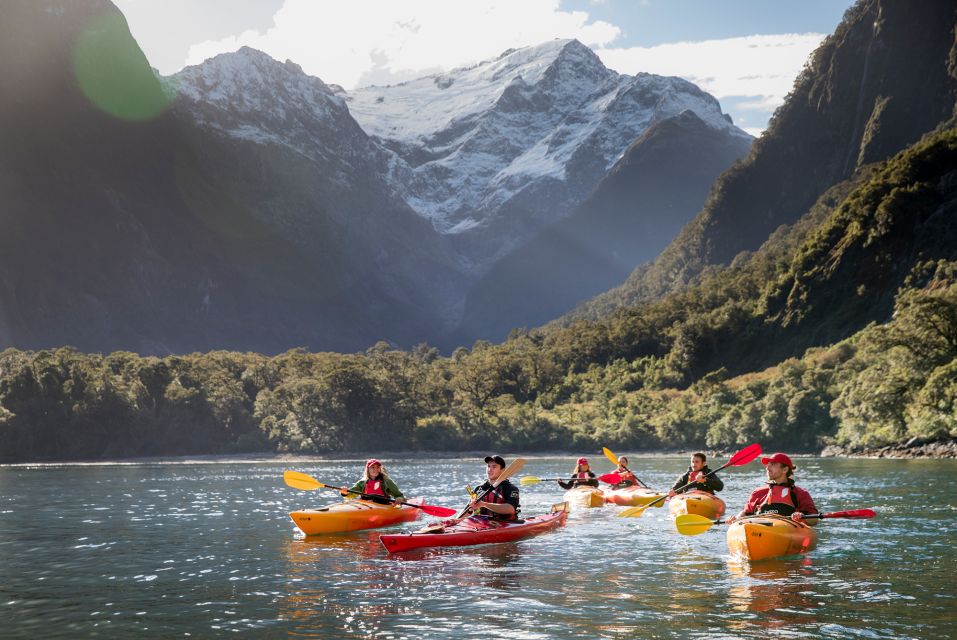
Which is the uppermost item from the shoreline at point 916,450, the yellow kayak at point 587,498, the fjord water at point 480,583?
the shoreline at point 916,450

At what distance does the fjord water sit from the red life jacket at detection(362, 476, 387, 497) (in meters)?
1.55

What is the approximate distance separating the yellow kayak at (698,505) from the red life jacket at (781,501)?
5.53 m

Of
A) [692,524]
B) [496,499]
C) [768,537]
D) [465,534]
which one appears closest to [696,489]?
[496,499]

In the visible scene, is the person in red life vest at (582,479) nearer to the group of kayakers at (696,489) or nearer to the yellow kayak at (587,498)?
the yellow kayak at (587,498)

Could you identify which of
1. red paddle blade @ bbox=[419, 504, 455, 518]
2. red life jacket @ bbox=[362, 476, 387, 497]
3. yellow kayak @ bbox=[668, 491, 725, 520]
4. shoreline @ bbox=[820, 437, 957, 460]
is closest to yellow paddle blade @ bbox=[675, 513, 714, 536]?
yellow kayak @ bbox=[668, 491, 725, 520]

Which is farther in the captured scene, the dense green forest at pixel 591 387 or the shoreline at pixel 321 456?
the shoreline at pixel 321 456

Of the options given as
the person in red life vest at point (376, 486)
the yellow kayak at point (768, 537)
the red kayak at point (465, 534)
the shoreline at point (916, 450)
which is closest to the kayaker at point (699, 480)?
the red kayak at point (465, 534)

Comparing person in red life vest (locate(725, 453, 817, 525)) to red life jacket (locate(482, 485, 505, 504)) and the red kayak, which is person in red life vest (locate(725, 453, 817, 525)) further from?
red life jacket (locate(482, 485, 505, 504))

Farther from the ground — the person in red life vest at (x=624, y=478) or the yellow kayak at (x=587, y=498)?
the person in red life vest at (x=624, y=478)

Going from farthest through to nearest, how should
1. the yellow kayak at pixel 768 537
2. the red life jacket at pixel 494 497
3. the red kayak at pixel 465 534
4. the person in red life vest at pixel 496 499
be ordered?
1. the red life jacket at pixel 494 497
2. the person in red life vest at pixel 496 499
3. the red kayak at pixel 465 534
4. the yellow kayak at pixel 768 537

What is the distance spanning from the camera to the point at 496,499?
81.7ft

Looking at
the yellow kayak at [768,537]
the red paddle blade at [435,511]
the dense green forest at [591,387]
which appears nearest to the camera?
Result: the yellow kayak at [768,537]

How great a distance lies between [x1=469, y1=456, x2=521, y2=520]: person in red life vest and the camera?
24.3m

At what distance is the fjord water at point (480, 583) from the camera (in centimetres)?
1482
